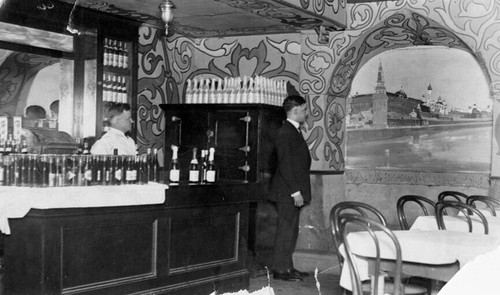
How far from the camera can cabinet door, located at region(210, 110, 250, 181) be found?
7859 mm

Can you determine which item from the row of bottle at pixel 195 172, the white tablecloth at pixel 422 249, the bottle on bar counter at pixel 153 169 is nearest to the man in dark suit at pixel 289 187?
the row of bottle at pixel 195 172

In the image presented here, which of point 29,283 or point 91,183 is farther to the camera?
point 91,183

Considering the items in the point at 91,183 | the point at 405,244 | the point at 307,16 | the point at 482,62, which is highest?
the point at 307,16

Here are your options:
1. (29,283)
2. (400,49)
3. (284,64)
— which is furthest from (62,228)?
(400,49)

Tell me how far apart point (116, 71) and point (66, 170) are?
133 inches

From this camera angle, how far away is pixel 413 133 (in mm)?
9773

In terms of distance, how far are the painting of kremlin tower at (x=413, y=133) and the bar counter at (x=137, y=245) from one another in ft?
12.1

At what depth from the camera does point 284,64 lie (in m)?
8.78

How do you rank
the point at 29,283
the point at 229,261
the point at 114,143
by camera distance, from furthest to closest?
1. the point at 114,143
2. the point at 229,261
3. the point at 29,283

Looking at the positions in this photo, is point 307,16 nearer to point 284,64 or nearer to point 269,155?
point 284,64

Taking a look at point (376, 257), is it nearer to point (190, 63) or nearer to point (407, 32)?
point (407, 32)

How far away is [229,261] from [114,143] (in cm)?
172

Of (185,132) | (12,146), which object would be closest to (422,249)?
(12,146)

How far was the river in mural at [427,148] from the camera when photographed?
925 centimetres
